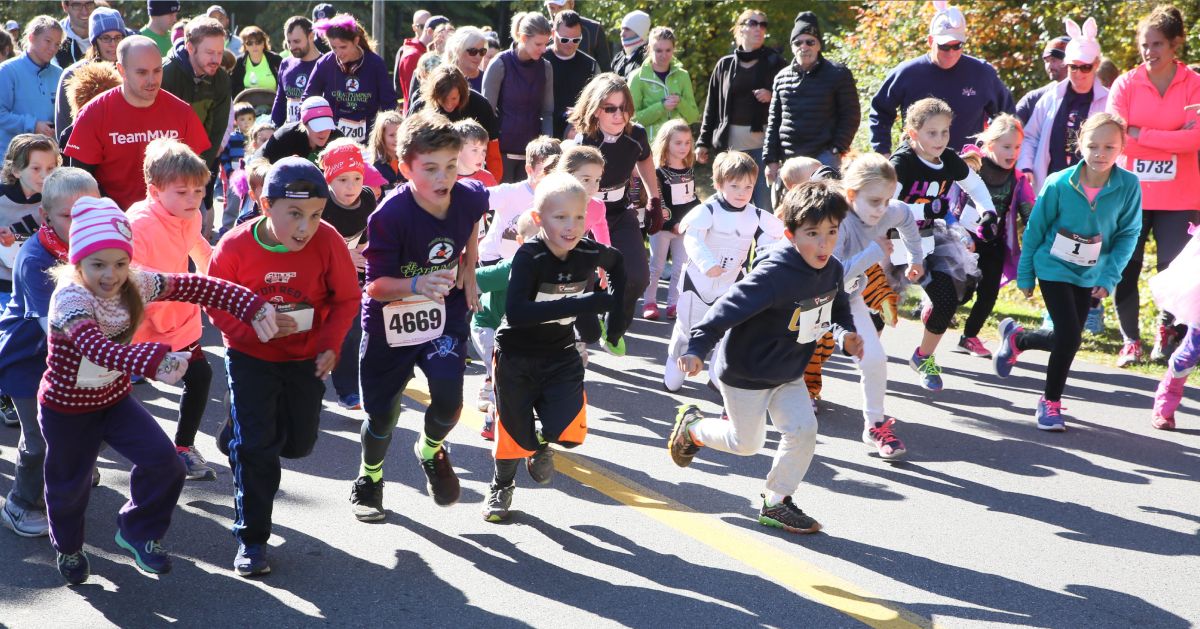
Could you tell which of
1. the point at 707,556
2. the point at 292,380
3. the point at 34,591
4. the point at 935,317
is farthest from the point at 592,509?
the point at 935,317

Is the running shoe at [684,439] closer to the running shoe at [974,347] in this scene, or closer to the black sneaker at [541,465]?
the black sneaker at [541,465]

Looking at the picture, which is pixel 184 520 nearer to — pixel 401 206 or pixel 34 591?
pixel 34 591

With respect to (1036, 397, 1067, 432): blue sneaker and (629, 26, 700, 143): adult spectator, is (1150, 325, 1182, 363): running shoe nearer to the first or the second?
(1036, 397, 1067, 432): blue sneaker

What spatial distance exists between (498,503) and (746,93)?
6136 mm

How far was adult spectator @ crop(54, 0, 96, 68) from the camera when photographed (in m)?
11.0

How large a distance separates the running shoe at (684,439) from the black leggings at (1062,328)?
2.46m

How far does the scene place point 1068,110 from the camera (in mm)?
9398

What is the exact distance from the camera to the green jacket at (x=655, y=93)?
11.6 metres

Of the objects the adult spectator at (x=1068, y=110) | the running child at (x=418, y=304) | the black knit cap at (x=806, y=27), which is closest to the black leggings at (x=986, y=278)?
the adult spectator at (x=1068, y=110)

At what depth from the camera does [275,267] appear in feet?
15.6

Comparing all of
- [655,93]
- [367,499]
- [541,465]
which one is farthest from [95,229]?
[655,93]

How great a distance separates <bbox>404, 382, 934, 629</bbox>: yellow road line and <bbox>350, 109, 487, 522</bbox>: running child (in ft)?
2.90

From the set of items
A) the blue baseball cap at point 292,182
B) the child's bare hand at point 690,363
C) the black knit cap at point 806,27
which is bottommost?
the child's bare hand at point 690,363

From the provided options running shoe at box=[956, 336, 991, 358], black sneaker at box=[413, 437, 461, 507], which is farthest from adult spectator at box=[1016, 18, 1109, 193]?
black sneaker at box=[413, 437, 461, 507]
